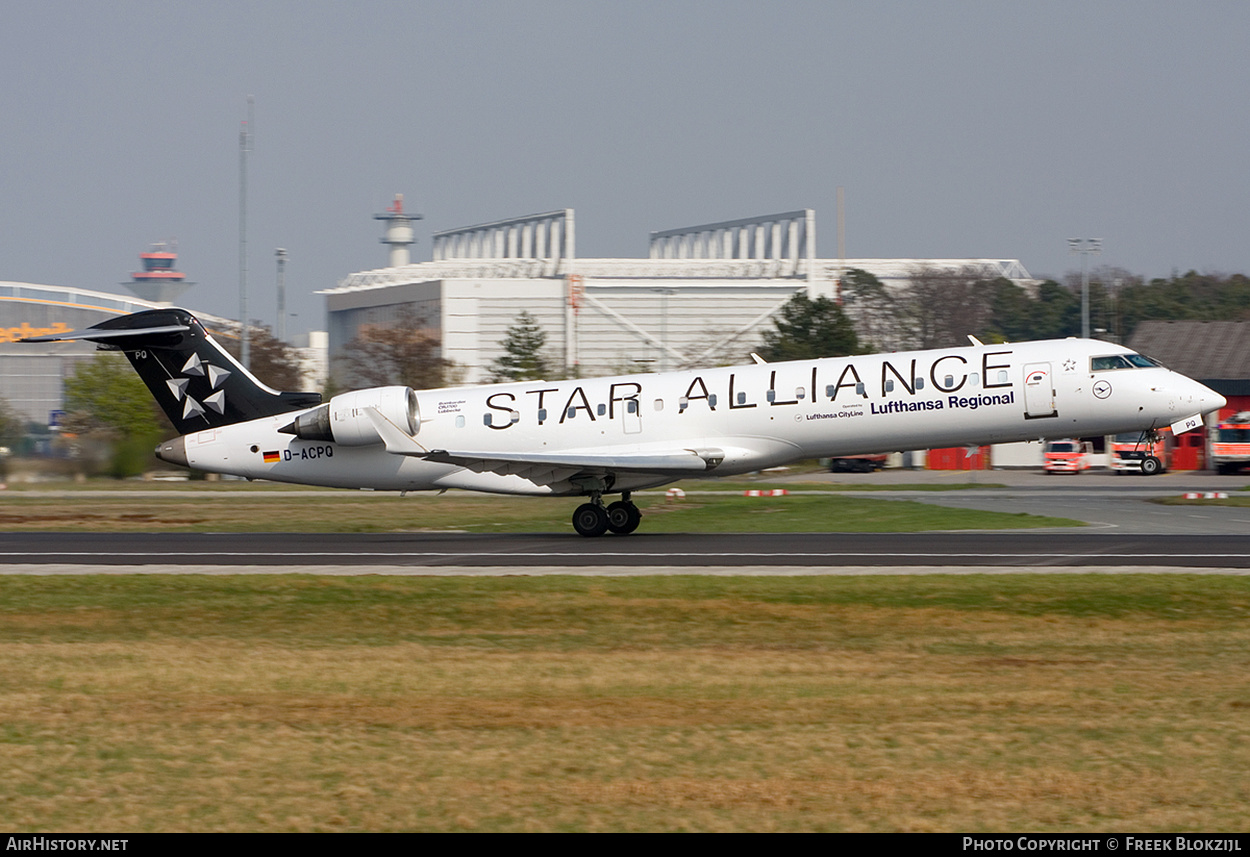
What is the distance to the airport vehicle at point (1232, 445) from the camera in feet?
197

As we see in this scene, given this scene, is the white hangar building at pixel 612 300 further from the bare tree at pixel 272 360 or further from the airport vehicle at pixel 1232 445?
the airport vehicle at pixel 1232 445

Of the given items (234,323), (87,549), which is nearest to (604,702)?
(87,549)

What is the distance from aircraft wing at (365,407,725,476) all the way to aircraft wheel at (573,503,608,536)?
1387mm

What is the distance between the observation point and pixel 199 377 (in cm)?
2847

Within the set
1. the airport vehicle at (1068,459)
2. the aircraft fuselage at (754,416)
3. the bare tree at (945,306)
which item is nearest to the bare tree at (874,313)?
the bare tree at (945,306)

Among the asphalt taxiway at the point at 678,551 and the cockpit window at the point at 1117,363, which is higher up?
the cockpit window at the point at 1117,363

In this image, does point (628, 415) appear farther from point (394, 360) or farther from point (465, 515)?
point (394, 360)

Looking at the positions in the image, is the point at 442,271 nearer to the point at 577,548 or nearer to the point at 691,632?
the point at 577,548

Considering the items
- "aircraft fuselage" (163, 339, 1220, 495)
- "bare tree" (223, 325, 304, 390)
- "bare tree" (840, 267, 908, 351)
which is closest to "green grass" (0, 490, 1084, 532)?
"aircraft fuselage" (163, 339, 1220, 495)

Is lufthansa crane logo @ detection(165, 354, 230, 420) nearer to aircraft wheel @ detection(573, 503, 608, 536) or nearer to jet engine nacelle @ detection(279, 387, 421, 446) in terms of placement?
jet engine nacelle @ detection(279, 387, 421, 446)

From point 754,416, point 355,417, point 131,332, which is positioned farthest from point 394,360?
point 754,416

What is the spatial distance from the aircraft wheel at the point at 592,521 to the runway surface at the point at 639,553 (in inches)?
9.5

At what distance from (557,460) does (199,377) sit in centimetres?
852

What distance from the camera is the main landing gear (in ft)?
89.7
